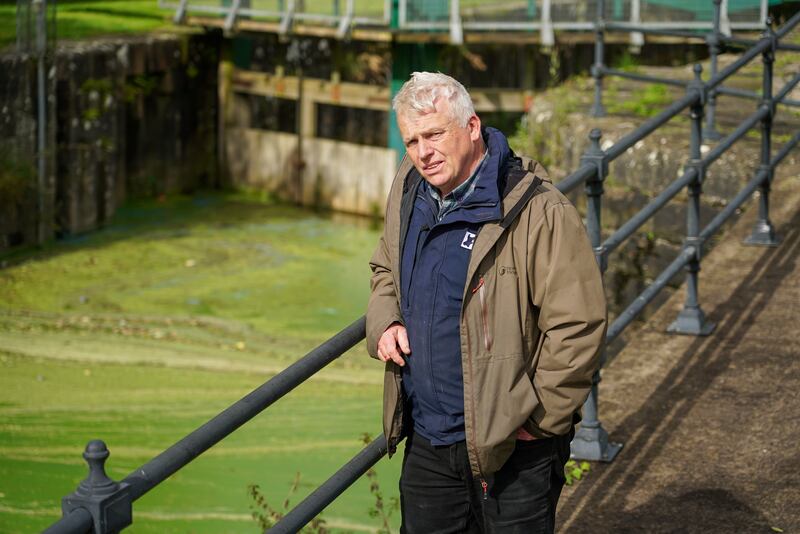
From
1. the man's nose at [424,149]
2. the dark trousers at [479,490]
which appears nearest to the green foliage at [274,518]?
the dark trousers at [479,490]

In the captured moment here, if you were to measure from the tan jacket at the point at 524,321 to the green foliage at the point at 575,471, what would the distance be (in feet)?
4.63

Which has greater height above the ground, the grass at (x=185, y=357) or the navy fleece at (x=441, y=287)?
the navy fleece at (x=441, y=287)

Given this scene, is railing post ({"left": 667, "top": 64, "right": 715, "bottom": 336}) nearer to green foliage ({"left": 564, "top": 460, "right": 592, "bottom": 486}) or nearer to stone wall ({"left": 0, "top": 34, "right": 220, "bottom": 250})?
green foliage ({"left": 564, "top": 460, "right": 592, "bottom": 486})

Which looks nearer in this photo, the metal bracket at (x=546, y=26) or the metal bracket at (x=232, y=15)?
the metal bracket at (x=546, y=26)

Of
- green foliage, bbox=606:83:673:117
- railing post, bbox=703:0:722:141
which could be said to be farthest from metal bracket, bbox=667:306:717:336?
green foliage, bbox=606:83:673:117

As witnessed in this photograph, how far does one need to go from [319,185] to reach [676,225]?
1006 cm

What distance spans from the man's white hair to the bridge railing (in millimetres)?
551

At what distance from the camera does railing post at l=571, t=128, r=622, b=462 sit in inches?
161

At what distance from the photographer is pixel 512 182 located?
2791 millimetres

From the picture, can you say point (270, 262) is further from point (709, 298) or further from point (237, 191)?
point (709, 298)

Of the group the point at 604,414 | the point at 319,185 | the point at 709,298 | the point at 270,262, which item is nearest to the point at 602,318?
the point at 604,414

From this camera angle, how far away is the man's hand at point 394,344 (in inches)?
114

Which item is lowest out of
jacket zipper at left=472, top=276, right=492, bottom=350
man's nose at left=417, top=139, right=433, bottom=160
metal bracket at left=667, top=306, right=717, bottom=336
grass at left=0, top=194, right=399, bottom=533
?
grass at left=0, top=194, right=399, bottom=533

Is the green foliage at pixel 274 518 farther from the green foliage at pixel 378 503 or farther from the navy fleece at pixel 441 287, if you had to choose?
the navy fleece at pixel 441 287
